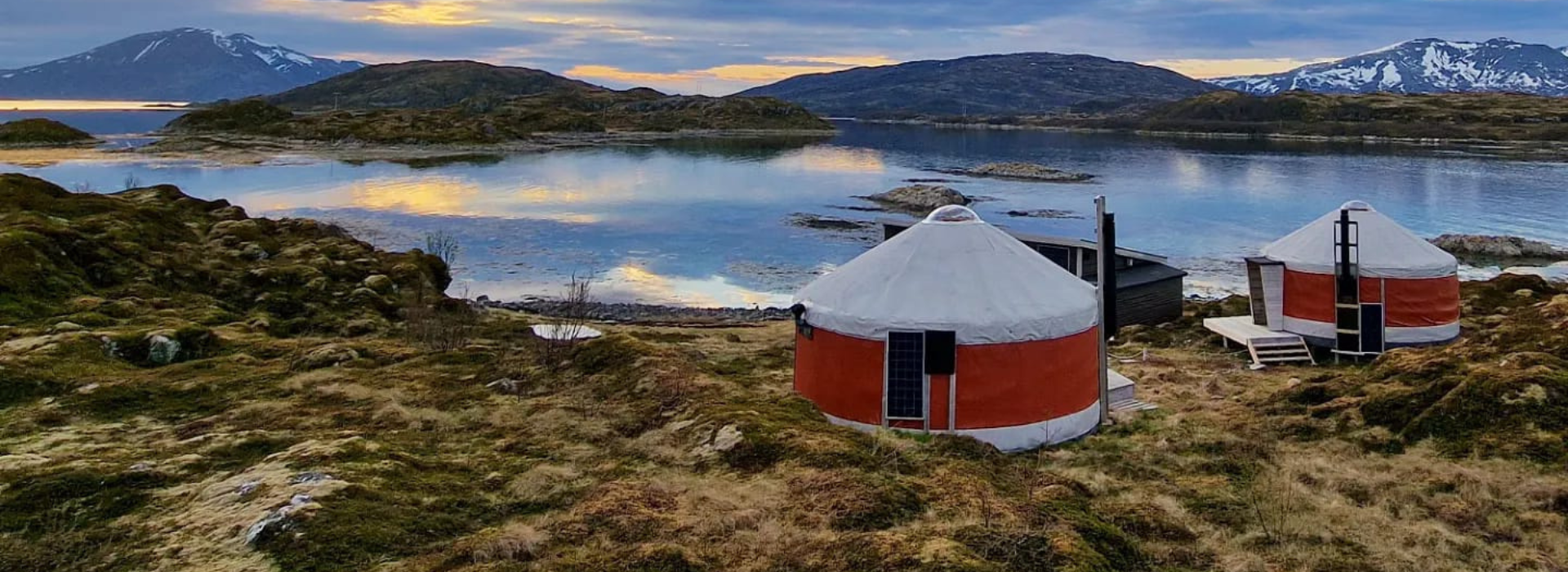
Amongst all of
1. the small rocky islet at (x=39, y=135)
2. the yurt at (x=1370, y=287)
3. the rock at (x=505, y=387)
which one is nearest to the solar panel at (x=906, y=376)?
the rock at (x=505, y=387)

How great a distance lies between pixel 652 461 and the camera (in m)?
10.7

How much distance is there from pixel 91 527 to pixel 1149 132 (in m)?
166

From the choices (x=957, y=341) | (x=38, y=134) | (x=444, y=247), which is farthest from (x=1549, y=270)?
(x=38, y=134)

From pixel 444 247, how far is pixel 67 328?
72.0ft

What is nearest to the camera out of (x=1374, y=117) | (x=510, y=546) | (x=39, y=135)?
(x=510, y=546)

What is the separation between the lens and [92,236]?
21359mm

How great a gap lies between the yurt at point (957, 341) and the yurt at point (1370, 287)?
8.86m

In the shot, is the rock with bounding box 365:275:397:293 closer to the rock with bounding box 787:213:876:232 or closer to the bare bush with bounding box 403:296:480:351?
the bare bush with bounding box 403:296:480:351

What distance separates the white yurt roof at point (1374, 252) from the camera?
1947 centimetres

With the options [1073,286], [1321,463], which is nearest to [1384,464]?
[1321,463]

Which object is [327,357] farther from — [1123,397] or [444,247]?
[444,247]

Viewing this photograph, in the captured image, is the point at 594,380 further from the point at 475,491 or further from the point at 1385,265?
the point at 1385,265

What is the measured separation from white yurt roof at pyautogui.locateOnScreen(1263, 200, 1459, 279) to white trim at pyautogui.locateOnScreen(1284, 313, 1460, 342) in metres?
0.96

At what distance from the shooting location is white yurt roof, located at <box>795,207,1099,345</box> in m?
12.9
